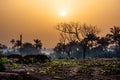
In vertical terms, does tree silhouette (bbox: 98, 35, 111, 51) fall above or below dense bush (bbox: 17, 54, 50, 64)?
above

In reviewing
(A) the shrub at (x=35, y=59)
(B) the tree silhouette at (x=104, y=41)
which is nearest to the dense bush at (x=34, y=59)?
(A) the shrub at (x=35, y=59)

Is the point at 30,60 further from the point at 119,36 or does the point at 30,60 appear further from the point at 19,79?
the point at 119,36

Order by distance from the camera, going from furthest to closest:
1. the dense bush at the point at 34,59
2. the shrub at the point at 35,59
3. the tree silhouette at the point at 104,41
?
the tree silhouette at the point at 104,41
the shrub at the point at 35,59
the dense bush at the point at 34,59

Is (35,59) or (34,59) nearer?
(34,59)

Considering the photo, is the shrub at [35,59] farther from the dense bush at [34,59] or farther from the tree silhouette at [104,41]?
the tree silhouette at [104,41]

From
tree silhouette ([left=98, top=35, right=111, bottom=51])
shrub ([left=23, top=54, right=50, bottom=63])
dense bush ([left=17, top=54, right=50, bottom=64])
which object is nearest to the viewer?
dense bush ([left=17, top=54, right=50, bottom=64])

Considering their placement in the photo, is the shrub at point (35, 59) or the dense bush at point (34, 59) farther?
the shrub at point (35, 59)

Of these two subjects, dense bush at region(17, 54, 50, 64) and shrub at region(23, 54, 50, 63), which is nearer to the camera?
dense bush at region(17, 54, 50, 64)

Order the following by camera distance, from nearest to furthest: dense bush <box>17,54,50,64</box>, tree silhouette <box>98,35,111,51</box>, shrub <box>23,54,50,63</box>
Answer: dense bush <box>17,54,50,64</box> → shrub <box>23,54,50,63</box> → tree silhouette <box>98,35,111,51</box>

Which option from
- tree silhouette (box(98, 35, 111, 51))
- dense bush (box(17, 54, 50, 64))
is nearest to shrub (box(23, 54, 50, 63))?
dense bush (box(17, 54, 50, 64))

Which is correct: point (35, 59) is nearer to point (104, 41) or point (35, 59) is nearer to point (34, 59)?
point (34, 59)

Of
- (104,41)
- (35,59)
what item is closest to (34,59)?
(35,59)

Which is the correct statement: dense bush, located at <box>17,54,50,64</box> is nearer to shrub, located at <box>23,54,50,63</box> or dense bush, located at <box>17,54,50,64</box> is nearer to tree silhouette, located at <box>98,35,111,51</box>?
shrub, located at <box>23,54,50,63</box>

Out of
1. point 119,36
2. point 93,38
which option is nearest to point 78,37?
point 93,38
